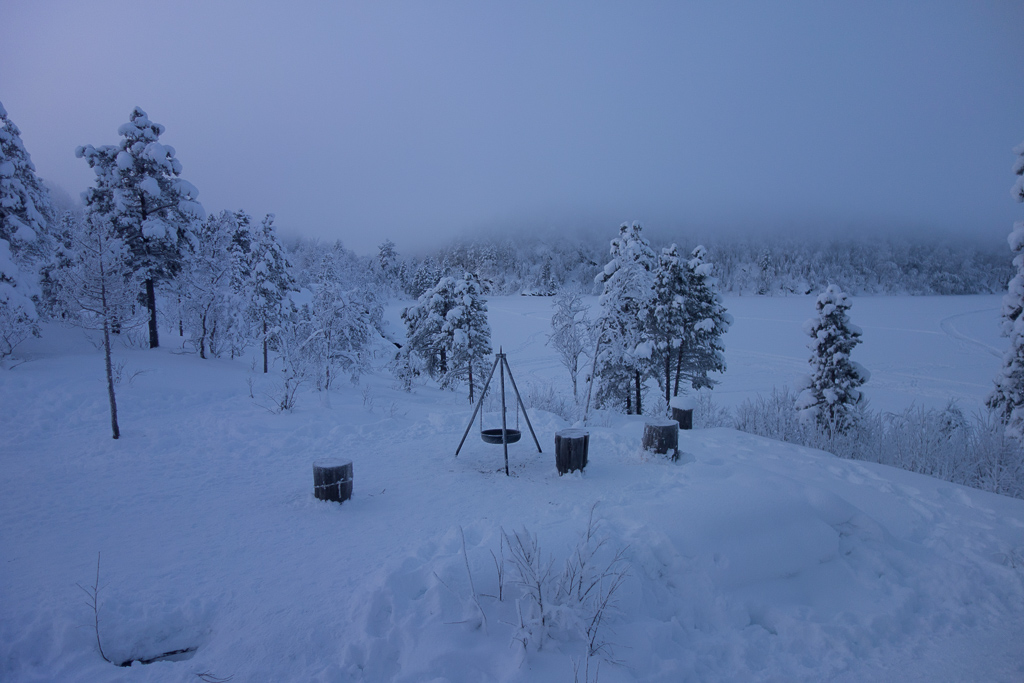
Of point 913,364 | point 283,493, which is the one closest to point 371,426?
point 283,493

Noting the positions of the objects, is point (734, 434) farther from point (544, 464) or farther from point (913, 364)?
point (913, 364)

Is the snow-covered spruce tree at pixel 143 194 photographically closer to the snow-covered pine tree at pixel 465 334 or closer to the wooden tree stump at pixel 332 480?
the snow-covered pine tree at pixel 465 334

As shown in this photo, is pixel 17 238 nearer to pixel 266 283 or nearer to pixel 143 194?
pixel 143 194

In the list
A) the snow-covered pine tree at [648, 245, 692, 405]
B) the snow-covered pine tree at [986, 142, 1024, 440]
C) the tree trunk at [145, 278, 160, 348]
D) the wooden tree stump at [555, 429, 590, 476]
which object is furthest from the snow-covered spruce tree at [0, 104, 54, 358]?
the snow-covered pine tree at [986, 142, 1024, 440]

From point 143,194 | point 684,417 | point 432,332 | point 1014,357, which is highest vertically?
point 143,194

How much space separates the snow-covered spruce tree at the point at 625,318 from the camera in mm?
15508

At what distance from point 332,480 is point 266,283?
24115 millimetres

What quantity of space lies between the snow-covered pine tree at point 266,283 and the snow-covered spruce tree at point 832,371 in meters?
24.8

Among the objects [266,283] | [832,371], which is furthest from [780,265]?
[266,283]

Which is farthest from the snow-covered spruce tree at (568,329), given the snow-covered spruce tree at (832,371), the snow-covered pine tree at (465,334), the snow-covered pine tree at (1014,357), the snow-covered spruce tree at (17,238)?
the snow-covered spruce tree at (17,238)

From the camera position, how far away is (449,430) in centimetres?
1024

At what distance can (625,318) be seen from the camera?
631 inches

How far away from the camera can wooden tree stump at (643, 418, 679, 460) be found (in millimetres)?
7379

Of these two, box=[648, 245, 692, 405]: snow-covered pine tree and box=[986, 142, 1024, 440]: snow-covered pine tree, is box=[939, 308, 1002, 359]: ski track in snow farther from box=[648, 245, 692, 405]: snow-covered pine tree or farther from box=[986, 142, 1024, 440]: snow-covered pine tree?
box=[986, 142, 1024, 440]: snow-covered pine tree
